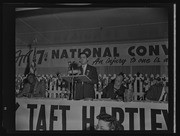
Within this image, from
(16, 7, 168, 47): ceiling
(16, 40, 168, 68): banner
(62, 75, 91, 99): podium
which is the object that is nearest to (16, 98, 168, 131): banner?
(62, 75, 91, 99): podium

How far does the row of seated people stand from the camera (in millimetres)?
2176

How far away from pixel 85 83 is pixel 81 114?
0.95 feet

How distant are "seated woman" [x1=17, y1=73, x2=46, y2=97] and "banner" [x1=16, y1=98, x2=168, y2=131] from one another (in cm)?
6

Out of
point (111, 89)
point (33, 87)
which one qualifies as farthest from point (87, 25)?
point (33, 87)

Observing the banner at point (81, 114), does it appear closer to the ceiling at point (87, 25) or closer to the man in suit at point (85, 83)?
the man in suit at point (85, 83)

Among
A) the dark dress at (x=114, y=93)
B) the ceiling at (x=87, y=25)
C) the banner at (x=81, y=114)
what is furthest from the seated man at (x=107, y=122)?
the ceiling at (x=87, y=25)

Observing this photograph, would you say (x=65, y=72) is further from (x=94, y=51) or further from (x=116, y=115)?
(x=116, y=115)

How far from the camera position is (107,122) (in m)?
2.19

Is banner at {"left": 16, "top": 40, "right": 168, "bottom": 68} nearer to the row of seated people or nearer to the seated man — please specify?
the row of seated people

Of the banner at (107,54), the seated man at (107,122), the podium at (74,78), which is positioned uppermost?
the banner at (107,54)

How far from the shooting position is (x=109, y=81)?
2205 mm

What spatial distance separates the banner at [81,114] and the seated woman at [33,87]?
6cm

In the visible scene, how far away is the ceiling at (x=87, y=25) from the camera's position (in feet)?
7.18

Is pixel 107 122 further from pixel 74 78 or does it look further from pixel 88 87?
pixel 74 78
